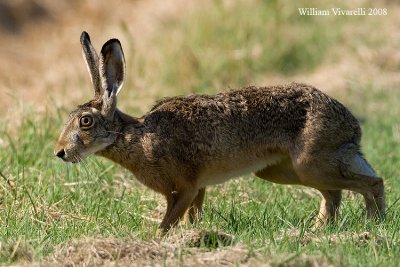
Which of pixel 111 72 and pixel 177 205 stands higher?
pixel 111 72

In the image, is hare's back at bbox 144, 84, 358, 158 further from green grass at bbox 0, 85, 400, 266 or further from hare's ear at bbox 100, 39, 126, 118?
green grass at bbox 0, 85, 400, 266

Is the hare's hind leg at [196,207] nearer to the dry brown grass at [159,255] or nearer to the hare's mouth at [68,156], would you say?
the hare's mouth at [68,156]

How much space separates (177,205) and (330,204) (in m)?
1.41

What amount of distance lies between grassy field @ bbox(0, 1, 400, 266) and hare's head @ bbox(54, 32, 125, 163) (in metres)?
0.54

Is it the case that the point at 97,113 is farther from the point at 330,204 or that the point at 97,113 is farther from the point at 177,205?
the point at 330,204

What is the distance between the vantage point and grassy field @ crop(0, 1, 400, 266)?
5738mm

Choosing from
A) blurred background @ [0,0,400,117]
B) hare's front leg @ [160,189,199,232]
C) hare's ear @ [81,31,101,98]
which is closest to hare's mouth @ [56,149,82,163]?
hare's ear @ [81,31,101,98]

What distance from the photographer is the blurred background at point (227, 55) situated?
1400 cm

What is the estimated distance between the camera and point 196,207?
23.8 ft

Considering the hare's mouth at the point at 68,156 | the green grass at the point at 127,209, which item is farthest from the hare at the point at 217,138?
the green grass at the point at 127,209

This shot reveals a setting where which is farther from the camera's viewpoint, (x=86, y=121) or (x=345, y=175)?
(x=345, y=175)

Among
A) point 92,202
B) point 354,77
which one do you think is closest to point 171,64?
point 354,77

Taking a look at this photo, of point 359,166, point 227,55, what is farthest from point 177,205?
point 227,55

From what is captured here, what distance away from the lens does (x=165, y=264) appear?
5.26 metres
